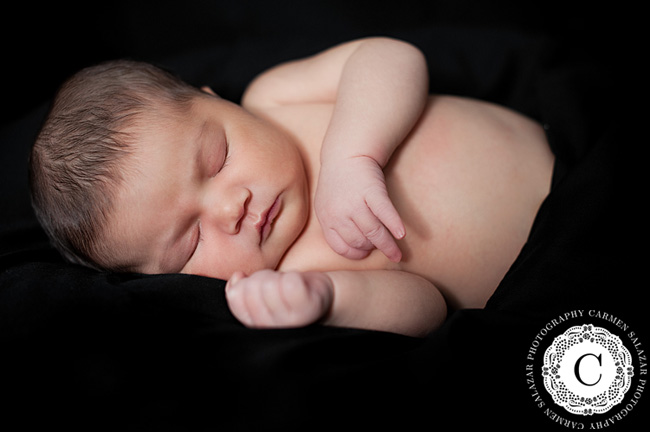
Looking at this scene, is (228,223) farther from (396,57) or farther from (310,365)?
(396,57)

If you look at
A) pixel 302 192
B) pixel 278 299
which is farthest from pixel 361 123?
pixel 278 299

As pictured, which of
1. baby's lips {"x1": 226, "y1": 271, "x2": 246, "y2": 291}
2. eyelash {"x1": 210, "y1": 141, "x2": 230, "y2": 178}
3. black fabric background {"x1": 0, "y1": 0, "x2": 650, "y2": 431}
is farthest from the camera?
eyelash {"x1": 210, "y1": 141, "x2": 230, "y2": 178}

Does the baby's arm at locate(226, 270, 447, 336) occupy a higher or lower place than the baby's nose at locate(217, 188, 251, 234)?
lower

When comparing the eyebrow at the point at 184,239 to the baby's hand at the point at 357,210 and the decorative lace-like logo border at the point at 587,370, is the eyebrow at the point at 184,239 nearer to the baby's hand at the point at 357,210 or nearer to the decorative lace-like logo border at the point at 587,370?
the baby's hand at the point at 357,210

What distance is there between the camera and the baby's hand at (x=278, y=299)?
0.84 m

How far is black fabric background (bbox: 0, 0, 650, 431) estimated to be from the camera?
785mm

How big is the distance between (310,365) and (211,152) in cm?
45

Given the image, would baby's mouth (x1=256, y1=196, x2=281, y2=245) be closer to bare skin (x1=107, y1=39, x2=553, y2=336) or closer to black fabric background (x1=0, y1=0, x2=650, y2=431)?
bare skin (x1=107, y1=39, x2=553, y2=336)

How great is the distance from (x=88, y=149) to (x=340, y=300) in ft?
1.76

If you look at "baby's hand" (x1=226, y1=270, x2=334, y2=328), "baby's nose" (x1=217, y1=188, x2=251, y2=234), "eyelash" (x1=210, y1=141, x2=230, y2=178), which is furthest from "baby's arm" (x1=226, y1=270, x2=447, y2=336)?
"eyelash" (x1=210, y1=141, x2=230, y2=178)

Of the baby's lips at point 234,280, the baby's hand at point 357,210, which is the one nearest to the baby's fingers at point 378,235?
the baby's hand at point 357,210

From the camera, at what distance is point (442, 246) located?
113 centimetres

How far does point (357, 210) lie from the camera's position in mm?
969

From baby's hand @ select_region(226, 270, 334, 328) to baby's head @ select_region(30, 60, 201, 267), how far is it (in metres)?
0.31
